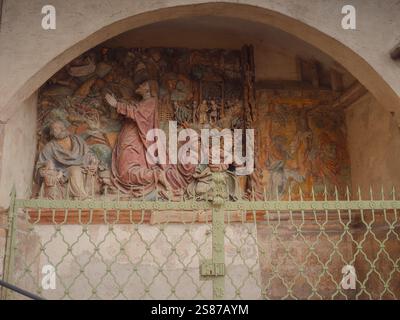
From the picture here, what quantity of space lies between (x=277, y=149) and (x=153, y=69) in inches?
83.9

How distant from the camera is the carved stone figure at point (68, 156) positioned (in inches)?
254

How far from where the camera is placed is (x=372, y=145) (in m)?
6.52

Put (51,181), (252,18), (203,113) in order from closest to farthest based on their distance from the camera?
(252,18) → (51,181) → (203,113)

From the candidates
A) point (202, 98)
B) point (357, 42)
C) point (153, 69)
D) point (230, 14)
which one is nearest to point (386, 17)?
point (357, 42)

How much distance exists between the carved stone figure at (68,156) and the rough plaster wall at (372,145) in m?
3.70

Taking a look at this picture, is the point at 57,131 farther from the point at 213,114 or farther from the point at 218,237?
the point at 218,237

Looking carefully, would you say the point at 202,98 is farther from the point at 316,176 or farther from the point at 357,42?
the point at 357,42

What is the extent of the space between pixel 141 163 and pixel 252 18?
2451 mm

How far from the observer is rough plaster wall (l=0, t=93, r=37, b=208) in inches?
214

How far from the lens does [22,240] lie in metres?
5.78

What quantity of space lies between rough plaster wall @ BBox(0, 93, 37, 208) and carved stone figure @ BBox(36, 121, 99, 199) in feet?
0.65

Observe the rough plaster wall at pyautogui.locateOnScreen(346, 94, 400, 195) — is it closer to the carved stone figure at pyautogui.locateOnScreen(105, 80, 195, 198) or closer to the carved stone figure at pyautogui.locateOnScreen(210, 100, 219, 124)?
the carved stone figure at pyautogui.locateOnScreen(210, 100, 219, 124)

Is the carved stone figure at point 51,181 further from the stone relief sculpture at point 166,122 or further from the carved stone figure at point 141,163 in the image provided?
the carved stone figure at point 141,163

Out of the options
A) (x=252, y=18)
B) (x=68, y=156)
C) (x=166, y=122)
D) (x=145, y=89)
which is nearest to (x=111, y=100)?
(x=145, y=89)
